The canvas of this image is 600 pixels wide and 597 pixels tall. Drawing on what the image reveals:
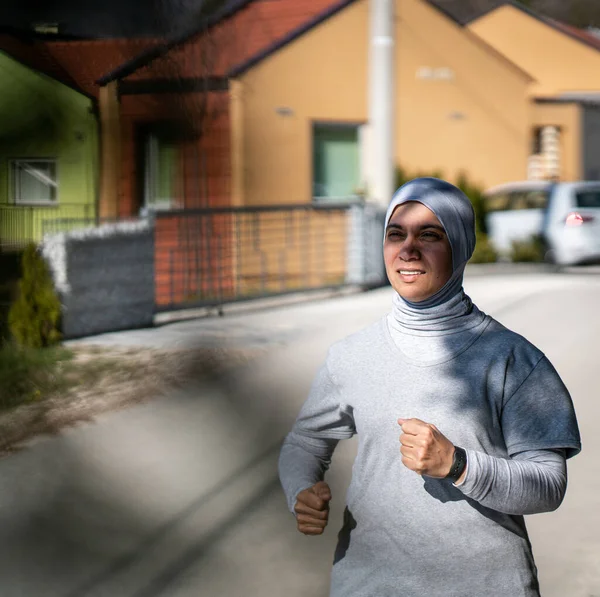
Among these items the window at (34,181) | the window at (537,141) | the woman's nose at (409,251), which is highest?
the window at (537,141)

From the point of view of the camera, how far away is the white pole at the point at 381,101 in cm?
960

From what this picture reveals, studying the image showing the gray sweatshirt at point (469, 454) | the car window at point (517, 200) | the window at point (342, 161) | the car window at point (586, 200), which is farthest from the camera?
the car window at point (517, 200)

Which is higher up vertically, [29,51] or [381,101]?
[381,101]

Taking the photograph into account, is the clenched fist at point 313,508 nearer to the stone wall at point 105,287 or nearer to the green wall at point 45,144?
the green wall at point 45,144

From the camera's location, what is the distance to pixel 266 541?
3.88 meters

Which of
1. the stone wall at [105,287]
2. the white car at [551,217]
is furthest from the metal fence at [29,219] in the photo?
the white car at [551,217]

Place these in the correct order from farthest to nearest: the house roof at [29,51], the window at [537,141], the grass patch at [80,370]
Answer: the window at [537,141] < the grass patch at [80,370] < the house roof at [29,51]

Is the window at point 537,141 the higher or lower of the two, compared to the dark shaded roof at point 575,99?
lower

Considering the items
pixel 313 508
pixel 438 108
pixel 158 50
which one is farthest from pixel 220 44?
pixel 438 108

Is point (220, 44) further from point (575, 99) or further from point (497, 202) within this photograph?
point (575, 99)

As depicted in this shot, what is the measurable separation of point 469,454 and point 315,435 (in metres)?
0.41

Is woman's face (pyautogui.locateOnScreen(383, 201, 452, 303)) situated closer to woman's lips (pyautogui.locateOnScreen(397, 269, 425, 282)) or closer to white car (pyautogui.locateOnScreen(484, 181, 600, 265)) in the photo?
woman's lips (pyautogui.locateOnScreen(397, 269, 425, 282))

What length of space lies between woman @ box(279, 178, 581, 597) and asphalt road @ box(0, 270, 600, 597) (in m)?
0.65

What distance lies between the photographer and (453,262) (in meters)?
1.73
